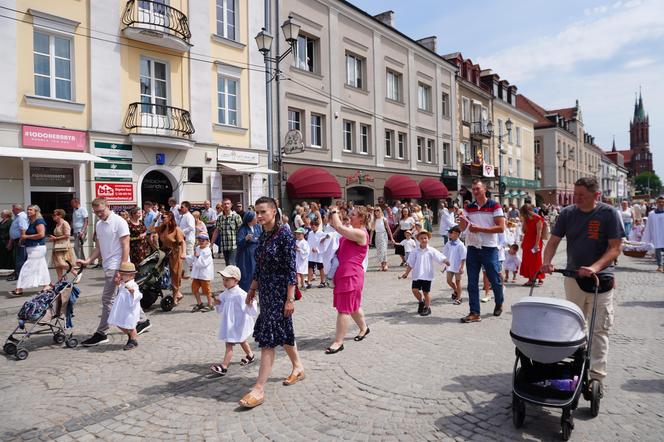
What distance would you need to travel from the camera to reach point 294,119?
20984mm

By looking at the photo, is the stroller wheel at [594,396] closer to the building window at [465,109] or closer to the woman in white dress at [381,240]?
the woman in white dress at [381,240]

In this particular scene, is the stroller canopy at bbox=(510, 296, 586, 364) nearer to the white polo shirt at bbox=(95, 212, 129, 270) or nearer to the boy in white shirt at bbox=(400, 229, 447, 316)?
the boy in white shirt at bbox=(400, 229, 447, 316)

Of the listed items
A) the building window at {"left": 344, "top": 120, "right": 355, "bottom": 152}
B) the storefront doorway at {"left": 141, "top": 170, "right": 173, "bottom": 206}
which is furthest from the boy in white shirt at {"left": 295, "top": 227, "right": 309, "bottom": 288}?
the building window at {"left": 344, "top": 120, "right": 355, "bottom": 152}

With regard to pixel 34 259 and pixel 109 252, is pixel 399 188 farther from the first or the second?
pixel 109 252

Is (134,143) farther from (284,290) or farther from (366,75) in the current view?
(366,75)

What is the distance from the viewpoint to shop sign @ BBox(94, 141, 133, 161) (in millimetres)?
14211

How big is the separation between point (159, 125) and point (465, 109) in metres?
26.7

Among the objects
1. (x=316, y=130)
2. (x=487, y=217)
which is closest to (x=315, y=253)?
(x=487, y=217)

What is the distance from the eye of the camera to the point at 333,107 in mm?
22609

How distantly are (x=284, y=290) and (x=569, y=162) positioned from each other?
6725cm

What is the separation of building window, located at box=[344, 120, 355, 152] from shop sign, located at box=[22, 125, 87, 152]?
43.1ft

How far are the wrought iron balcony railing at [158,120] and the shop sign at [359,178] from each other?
9.30 meters

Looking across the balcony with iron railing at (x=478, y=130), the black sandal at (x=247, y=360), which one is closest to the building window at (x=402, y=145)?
the balcony with iron railing at (x=478, y=130)

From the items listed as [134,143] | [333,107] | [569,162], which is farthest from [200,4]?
[569,162]
